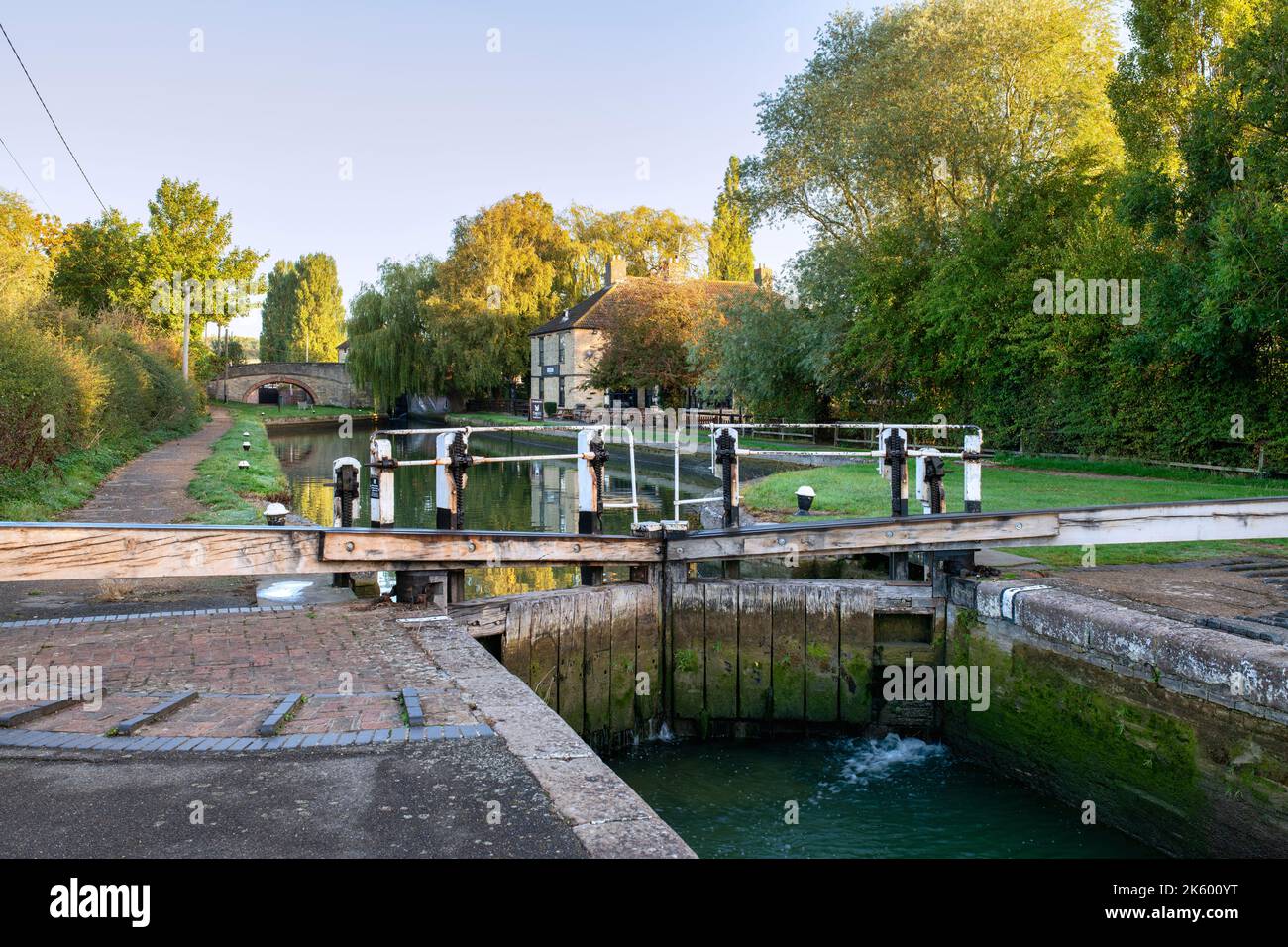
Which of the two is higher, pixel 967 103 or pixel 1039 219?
pixel 967 103

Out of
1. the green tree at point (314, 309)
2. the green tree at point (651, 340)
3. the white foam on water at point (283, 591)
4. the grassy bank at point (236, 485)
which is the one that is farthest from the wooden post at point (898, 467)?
the green tree at point (314, 309)

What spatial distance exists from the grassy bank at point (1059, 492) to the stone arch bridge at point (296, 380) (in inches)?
2340

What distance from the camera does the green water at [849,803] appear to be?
6730 mm

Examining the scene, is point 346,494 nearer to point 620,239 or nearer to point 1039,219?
point 1039,219

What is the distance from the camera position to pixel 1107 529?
8.21 metres

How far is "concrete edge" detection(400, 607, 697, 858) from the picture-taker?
3.47 metres

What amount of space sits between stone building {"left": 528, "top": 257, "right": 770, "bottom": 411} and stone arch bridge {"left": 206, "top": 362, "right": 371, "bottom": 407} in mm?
20678

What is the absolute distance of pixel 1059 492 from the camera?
14836 mm

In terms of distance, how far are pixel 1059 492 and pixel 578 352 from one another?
41.4m

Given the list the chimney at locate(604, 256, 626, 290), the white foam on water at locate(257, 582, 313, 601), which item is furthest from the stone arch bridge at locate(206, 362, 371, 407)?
the white foam on water at locate(257, 582, 313, 601)

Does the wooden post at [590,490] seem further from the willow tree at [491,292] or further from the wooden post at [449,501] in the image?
the willow tree at [491,292]

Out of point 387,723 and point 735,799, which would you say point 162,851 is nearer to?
point 387,723

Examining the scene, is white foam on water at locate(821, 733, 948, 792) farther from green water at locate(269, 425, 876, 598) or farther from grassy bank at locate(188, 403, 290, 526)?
grassy bank at locate(188, 403, 290, 526)

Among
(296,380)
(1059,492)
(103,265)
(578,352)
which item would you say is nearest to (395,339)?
(578,352)
